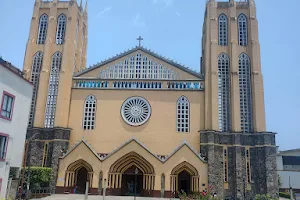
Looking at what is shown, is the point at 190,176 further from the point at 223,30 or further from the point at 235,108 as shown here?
the point at 223,30

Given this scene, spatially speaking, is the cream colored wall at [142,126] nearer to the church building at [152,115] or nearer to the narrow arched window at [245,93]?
the church building at [152,115]

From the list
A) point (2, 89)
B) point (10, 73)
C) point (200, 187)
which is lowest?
point (200, 187)

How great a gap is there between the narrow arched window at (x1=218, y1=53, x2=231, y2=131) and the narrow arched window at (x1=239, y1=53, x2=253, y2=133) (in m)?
1.47

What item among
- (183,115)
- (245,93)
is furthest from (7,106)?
(245,93)

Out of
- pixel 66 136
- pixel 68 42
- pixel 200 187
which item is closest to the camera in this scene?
pixel 200 187

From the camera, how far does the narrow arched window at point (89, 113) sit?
35.9 m

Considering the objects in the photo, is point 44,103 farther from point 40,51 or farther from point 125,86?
point 125,86

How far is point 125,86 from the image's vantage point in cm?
3691

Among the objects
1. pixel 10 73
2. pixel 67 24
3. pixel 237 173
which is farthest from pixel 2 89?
pixel 237 173

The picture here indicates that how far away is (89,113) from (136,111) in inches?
215

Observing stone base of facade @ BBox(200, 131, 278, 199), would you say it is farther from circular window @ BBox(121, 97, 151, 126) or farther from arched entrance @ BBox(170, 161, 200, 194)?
circular window @ BBox(121, 97, 151, 126)

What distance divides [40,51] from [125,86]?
11.7m

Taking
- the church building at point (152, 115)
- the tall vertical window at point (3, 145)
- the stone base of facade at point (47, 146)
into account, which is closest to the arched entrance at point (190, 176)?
the church building at point (152, 115)

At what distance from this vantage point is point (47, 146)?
115 ft
